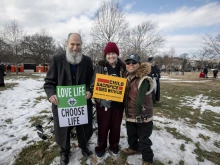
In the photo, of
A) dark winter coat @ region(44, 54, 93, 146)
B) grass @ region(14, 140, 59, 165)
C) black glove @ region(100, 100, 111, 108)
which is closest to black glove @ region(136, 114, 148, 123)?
black glove @ region(100, 100, 111, 108)

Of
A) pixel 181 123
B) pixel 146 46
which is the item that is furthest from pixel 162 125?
pixel 146 46

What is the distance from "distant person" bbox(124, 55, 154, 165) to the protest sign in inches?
31.8

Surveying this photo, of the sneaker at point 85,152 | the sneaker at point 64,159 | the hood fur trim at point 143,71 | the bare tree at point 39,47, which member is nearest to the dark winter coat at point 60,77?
the sneaker at point 64,159

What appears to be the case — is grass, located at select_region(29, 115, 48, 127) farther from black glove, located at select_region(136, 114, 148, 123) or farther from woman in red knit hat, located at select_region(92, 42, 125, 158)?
black glove, located at select_region(136, 114, 148, 123)

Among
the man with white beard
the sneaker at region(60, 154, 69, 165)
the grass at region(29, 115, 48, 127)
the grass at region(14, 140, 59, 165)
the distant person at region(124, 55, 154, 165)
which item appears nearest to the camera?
the distant person at region(124, 55, 154, 165)

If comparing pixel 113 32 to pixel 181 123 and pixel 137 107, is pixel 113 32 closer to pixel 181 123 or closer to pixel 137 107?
pixel 181 123

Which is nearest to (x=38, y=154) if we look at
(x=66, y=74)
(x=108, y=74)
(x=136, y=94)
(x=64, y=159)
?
(x=64, y=159)

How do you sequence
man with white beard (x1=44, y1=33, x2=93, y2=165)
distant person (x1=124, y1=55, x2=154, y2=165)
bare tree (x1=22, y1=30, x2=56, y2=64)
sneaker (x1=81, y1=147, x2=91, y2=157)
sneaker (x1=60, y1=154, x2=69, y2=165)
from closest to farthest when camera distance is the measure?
distant person (x1=124, y1=55, x2=154, y2=165) < man with white beard (x1=44, y1=33, x2=93, y2=165) < sneaker (x1=60, y1=154, x2=69, y2=165) < sneaker (x1=81, y1=147, x2=91, y2=157) < bare tree (x1=22, y1=30, x2=56, y2=64)

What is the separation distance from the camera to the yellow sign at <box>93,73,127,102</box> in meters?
2.51

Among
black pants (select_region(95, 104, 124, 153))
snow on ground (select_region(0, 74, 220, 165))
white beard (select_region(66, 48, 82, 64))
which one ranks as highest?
white beard (select_region(66, 48, 82, 64))

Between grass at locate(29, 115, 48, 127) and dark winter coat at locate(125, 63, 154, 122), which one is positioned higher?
dark winter coat at locate(125, 63, 154, 122)

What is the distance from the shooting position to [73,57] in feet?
→ 8.35

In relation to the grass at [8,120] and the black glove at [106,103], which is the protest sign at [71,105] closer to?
the black glove at [106,103]

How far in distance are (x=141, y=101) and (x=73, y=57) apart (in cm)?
138
